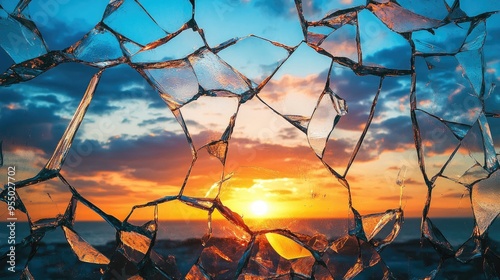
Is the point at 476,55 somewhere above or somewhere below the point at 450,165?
above

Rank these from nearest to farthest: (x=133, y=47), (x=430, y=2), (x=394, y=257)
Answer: (x=133, y=47)
(x=430, y=2)
(x=394, y=257)

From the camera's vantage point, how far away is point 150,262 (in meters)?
1.32

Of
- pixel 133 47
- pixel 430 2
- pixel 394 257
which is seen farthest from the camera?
pixel 394 257

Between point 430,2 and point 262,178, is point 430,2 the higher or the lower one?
the higher one

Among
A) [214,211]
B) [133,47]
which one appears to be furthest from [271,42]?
[214,211]

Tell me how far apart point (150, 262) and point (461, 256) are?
875mm

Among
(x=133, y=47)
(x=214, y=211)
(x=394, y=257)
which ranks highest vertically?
(x=133, y=47)

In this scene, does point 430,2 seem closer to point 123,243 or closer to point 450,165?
point 450,165

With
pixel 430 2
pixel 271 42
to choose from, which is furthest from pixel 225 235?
pixel 430 2

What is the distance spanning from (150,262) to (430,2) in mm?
1022

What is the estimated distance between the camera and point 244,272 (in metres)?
1.34

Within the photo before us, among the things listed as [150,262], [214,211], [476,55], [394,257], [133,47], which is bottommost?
[394,257]

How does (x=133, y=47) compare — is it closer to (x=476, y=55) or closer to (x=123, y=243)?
(x=123, y=243)

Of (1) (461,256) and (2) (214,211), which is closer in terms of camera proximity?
(2) (214,211)
